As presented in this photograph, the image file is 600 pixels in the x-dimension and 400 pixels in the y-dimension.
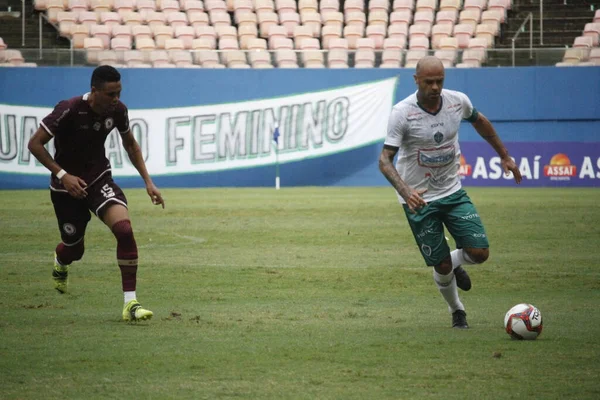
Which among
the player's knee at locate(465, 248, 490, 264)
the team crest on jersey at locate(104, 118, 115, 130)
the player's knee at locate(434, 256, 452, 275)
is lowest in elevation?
the player's knee at locate(434, 256, 452, 275)

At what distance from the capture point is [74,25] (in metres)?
36.8

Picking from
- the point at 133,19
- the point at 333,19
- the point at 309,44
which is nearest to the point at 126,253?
the point at 309,44

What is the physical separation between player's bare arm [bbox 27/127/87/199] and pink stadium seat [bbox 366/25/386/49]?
29.4 metres

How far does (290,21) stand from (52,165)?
97.5 feet

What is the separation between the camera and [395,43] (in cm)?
3781

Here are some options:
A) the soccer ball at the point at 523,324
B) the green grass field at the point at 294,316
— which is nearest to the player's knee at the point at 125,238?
the green grass field at the point at 294,316

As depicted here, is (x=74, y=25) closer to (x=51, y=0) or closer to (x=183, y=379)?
(x=51, y=0)

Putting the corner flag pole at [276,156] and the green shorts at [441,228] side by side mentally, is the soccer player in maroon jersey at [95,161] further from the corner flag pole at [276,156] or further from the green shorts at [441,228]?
the corner flag pole at [276,156]

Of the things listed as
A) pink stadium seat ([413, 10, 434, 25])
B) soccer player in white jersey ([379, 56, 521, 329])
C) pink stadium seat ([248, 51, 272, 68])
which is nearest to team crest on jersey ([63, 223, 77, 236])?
soccer player in white jersey ([379, 56, 521, 329])

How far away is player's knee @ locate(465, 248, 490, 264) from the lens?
9070 mm

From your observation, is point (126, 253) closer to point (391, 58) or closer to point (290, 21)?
point (391, 58)

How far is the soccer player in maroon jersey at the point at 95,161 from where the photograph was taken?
9344mm

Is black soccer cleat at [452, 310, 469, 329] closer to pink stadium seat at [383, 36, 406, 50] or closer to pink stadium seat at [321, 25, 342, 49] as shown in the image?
pink stadium seat at [383, 36, 406, 50]

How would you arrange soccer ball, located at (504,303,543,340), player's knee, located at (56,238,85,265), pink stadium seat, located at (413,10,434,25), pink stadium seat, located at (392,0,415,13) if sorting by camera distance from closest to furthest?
soccer ball, located at (504,303,543,340) < player's knee, located at (56,238,85,265) < pink stadium seat, located at (413,10,434,25) < pink stadium seat, located at (392,0,415,13)
